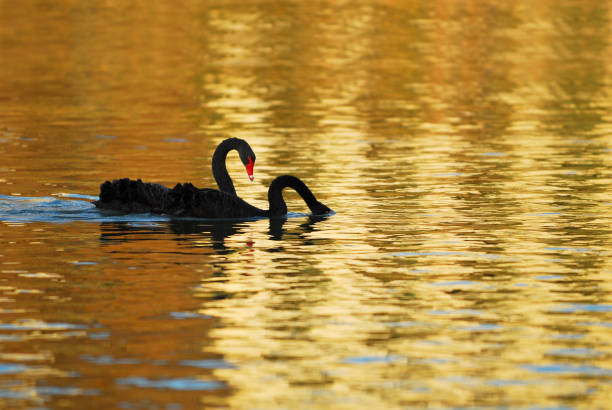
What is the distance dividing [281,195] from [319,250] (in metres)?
2.50

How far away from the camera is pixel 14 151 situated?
2566 centimetres

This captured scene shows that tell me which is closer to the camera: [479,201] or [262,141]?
[479,201]

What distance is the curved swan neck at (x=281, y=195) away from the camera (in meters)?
17.9

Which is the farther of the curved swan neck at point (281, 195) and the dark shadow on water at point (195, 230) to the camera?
the curved swan neck at point (281, 195)

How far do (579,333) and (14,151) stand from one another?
16.0 m

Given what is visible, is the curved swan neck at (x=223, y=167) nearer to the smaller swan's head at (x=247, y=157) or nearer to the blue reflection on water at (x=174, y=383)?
the smaller swan's head at (x=247, y=157)

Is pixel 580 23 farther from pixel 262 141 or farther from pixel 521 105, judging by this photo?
pixel 262 141

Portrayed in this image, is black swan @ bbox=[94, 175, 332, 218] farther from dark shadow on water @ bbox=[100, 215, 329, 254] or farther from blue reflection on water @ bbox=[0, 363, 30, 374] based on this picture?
blue reflection on water @ bbox=[0, 363, 30, 374]

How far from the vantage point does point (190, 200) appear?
17.6m

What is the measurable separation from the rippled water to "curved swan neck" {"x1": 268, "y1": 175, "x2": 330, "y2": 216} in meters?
0.28

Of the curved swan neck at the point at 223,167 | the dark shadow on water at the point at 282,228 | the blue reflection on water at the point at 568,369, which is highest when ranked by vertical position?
the curved swan neck at the point at 223,167

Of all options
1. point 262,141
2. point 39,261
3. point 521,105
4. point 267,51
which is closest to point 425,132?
point 262,141

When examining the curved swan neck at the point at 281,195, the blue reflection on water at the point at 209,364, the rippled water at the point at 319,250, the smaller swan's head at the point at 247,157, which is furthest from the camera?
the smaller swan's head at the point at 247,157

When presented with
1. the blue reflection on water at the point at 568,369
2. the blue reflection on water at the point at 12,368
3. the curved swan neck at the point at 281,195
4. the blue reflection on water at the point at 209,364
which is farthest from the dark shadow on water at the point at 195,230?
the blue reflection on water at the point at 568,369
